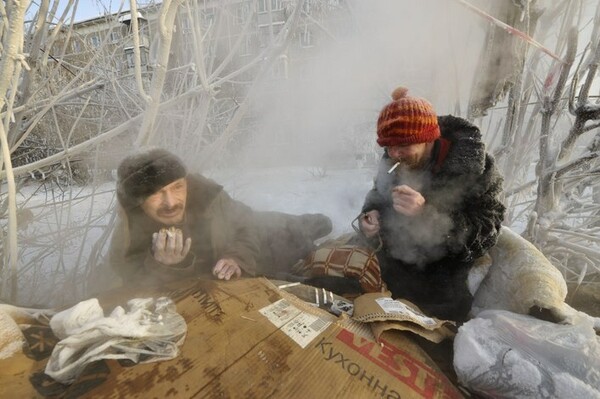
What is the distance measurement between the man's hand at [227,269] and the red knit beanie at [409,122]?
3.87 feet

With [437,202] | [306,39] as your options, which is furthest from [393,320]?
[306,39]

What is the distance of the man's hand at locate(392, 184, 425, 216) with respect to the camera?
5.50 feet

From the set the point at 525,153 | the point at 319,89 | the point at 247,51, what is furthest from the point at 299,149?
the point at 525,153

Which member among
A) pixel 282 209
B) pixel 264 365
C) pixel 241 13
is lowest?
pixel 282 209

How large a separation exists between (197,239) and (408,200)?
1441 millimetres

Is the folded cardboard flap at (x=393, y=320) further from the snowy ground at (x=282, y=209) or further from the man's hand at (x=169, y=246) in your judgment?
the man's hand at (x=169, y=246)

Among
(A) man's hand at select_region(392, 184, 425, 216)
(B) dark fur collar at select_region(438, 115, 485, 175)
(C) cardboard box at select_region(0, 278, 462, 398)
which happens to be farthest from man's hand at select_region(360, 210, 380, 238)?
(C) cardboard box at select_region(0, 278, 462, 398)

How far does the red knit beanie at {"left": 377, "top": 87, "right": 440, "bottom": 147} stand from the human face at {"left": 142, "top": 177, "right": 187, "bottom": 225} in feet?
4.34

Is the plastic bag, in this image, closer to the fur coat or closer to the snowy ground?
the snowy ground

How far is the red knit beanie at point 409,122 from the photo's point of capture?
1.68 meters

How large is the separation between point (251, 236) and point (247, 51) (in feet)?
7.58

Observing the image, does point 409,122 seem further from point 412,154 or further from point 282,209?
point 282,209

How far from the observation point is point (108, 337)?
3.55 feet

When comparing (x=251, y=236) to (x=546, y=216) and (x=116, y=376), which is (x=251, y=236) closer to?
(x=116, y=376)
